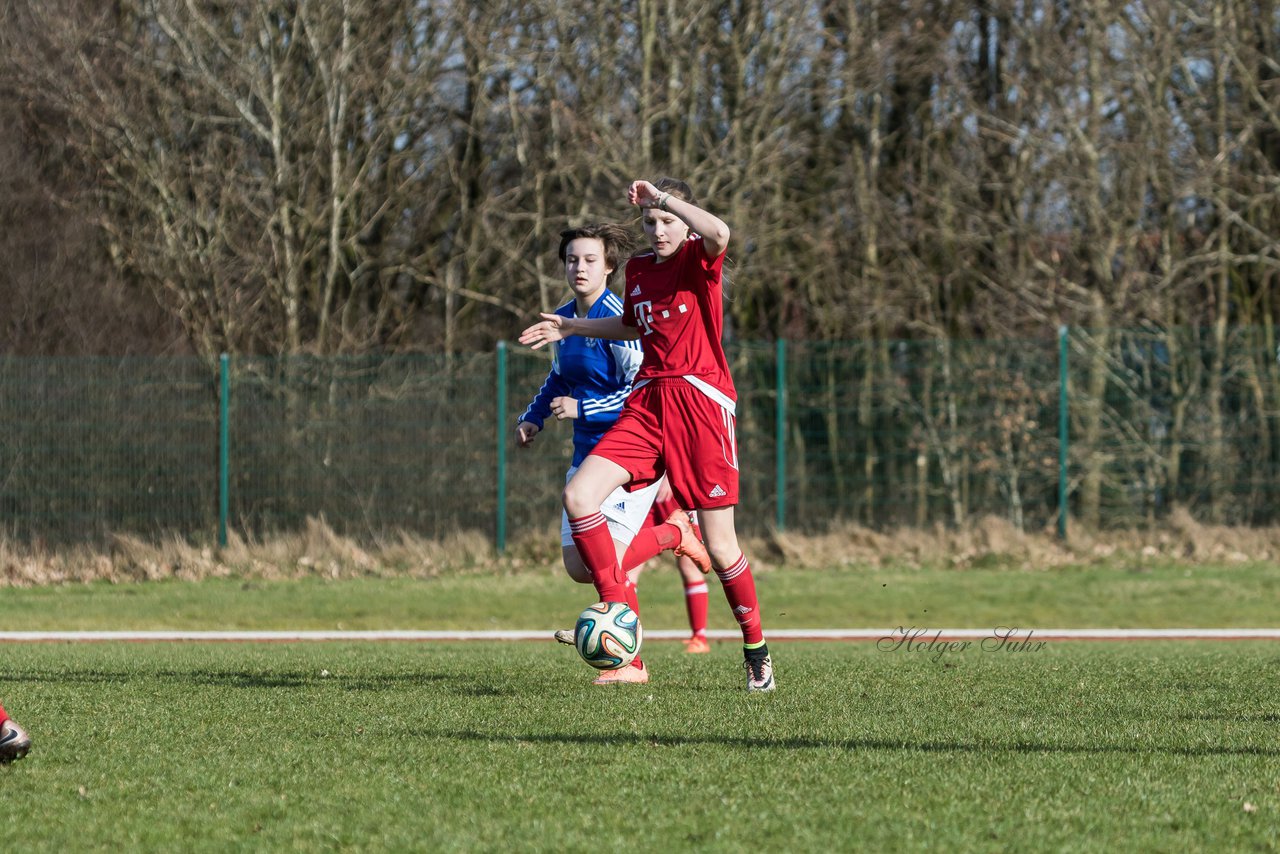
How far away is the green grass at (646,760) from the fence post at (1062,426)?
9818 millimetres

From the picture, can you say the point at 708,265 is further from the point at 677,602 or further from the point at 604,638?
the point at 677,602

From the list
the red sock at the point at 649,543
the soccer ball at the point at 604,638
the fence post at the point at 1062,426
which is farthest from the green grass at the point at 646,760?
the fence post at the point at 1062,426

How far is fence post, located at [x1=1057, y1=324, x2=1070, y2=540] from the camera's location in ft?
59.5

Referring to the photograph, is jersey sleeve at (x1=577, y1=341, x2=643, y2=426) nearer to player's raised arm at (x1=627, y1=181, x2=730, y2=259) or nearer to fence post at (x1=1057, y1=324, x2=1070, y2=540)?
player's raised arm at (x1=627, y1=181, x2=730, y2=259)

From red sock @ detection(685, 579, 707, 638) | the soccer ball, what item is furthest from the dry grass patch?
the soccer ball

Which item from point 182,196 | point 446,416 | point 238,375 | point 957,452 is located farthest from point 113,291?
point 957,452

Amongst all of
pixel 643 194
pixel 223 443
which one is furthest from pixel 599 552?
pixel 223 443

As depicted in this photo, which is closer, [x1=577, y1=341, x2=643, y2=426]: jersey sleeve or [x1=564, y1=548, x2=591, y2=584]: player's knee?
[x1=564, y1=548, x2=591, y2=584]: player's knee

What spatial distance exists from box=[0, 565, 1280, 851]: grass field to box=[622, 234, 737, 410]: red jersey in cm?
146

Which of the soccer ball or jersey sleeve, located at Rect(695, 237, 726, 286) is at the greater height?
jersey sleeve, located at Rect(695, 237, 726, 286)

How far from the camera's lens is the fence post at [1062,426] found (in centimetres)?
1812

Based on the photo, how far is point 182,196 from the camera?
20.9 m

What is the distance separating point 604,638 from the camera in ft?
21.4

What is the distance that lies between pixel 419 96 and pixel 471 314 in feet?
10.2
